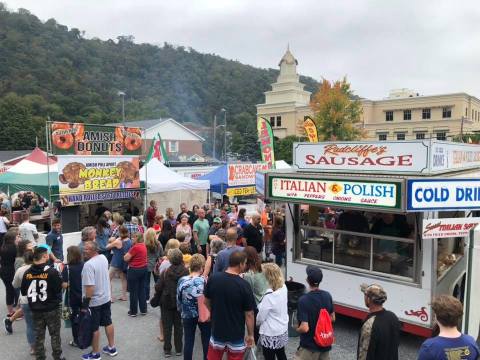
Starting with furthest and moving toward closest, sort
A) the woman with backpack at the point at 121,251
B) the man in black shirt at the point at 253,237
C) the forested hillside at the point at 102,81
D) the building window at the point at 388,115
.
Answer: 1. the forested hillside at the point at 102,81
2. the building window at the point at 388,115
3. the man in black shirt at the point at 253,237
4. the woman with backpack at the point at 121,251

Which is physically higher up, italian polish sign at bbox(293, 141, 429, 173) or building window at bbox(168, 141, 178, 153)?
building window at bbox(168, 141, 178, 153)

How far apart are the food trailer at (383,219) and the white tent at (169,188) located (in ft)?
27.2

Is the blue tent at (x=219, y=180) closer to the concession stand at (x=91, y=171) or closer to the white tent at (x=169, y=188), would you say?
the white tent at (x=169, y=188)

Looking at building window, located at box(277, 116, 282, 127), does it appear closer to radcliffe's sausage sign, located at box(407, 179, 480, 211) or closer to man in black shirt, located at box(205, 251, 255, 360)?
radcliffe's sausage sign, located at box(407, 179, 480, 211)

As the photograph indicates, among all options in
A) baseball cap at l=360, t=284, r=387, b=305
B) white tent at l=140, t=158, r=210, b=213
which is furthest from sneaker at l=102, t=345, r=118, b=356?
white tent at l=140, t=158, r=210, b=213

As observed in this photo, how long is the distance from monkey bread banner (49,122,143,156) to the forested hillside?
169 feet

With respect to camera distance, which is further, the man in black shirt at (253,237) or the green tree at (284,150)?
the green tree at (284,150)

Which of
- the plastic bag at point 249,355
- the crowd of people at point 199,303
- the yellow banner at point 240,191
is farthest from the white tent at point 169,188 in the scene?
the plastic bag at point 249,355

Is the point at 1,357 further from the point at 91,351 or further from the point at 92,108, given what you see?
the point at 92,108

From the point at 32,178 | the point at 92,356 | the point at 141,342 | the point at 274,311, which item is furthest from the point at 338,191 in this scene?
the point at 32,178

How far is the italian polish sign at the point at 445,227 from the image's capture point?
5.40 m

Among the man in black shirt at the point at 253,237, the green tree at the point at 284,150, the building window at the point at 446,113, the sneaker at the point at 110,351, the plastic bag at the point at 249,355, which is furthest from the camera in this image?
the building window at the point at 446,113

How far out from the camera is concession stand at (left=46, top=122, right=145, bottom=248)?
12.2 m

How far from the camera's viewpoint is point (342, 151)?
696 cm
